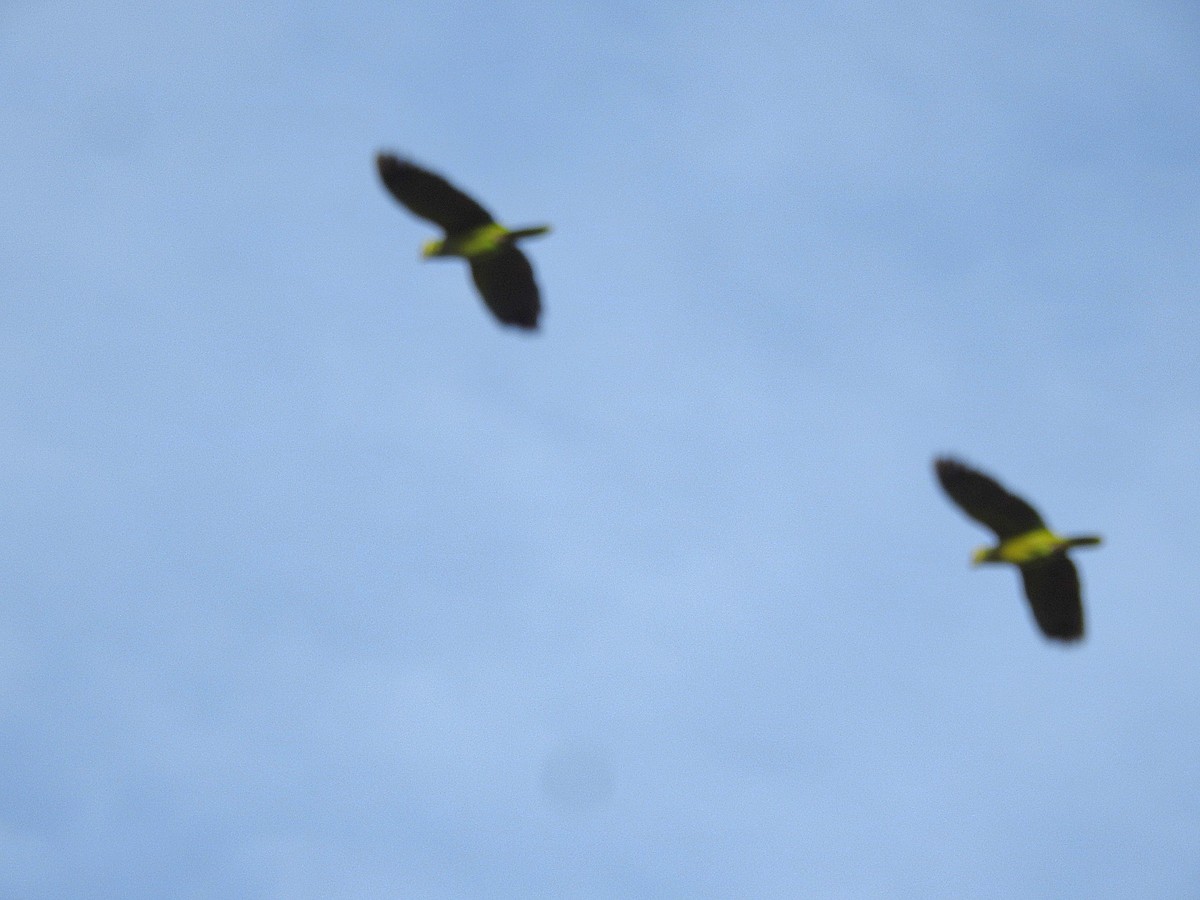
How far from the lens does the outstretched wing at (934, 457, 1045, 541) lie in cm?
2338

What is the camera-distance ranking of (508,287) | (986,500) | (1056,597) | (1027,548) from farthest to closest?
(508,287) < (1056,597) < (1027,548) < (986,500)

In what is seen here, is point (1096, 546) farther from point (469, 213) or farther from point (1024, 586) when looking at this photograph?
point (469, 213)

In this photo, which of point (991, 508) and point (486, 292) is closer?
point (991, 508)

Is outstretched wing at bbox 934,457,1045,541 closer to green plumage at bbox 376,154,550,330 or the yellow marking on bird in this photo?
the yellow marking on bird

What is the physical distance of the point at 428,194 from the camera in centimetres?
2442

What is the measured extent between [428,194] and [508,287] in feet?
7.37

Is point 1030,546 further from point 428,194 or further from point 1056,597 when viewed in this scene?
point 428,194

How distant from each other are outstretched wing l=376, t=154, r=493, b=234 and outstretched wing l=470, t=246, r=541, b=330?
0.81m

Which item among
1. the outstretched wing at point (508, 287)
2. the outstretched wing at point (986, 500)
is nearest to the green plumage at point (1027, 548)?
the outstretched wing at point (986, 500)

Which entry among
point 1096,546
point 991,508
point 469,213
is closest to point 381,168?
point 469,213

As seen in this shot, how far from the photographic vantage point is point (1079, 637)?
23969mm

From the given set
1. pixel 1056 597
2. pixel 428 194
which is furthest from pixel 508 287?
pixel 1056 597

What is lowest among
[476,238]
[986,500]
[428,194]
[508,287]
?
[986,500]

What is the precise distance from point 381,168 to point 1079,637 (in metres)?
14.9
